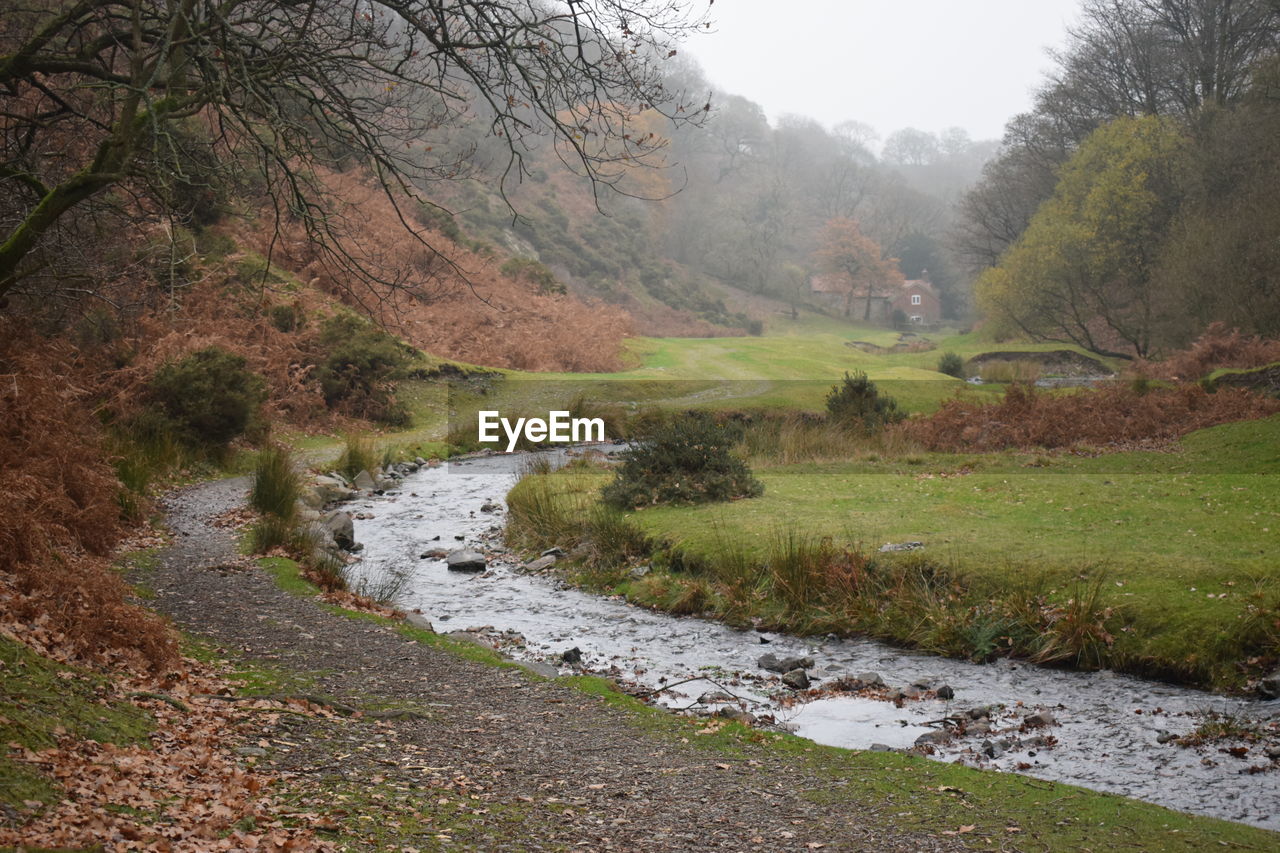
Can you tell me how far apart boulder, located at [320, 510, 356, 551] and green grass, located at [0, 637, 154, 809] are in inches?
325

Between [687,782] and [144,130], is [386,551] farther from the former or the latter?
[687,782]

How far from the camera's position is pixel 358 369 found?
24062 millimetres

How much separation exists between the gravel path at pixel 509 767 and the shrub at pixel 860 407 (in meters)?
15.8

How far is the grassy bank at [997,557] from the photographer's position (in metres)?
8.18

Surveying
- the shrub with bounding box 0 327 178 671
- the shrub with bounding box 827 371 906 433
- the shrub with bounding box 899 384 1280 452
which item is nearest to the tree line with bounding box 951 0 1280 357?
the shrub with bounding box 899 384 1280 452

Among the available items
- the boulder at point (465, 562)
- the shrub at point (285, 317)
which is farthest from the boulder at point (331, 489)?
the shrub at point (285, 317)

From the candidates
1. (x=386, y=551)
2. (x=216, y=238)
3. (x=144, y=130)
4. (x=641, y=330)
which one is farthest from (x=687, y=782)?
(x=641, y=330)

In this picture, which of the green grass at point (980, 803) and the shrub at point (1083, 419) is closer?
the green grass at point (980, 803)

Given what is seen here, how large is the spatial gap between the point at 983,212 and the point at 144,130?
59880mm

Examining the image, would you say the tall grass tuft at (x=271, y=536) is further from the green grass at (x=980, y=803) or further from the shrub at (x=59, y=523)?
the green grass at (x=980, y=803)

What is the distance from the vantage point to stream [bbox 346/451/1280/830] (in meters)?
6.01

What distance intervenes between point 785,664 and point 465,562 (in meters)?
5.65

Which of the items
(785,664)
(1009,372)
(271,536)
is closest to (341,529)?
(271,536)

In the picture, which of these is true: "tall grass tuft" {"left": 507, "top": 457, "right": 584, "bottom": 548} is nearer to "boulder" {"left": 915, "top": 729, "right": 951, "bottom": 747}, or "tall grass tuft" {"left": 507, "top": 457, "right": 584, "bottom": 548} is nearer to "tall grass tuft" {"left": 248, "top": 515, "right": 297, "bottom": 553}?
"tall grass tuft" {"left": 248, "top": 515, "right": 297, "bottom": 553}
